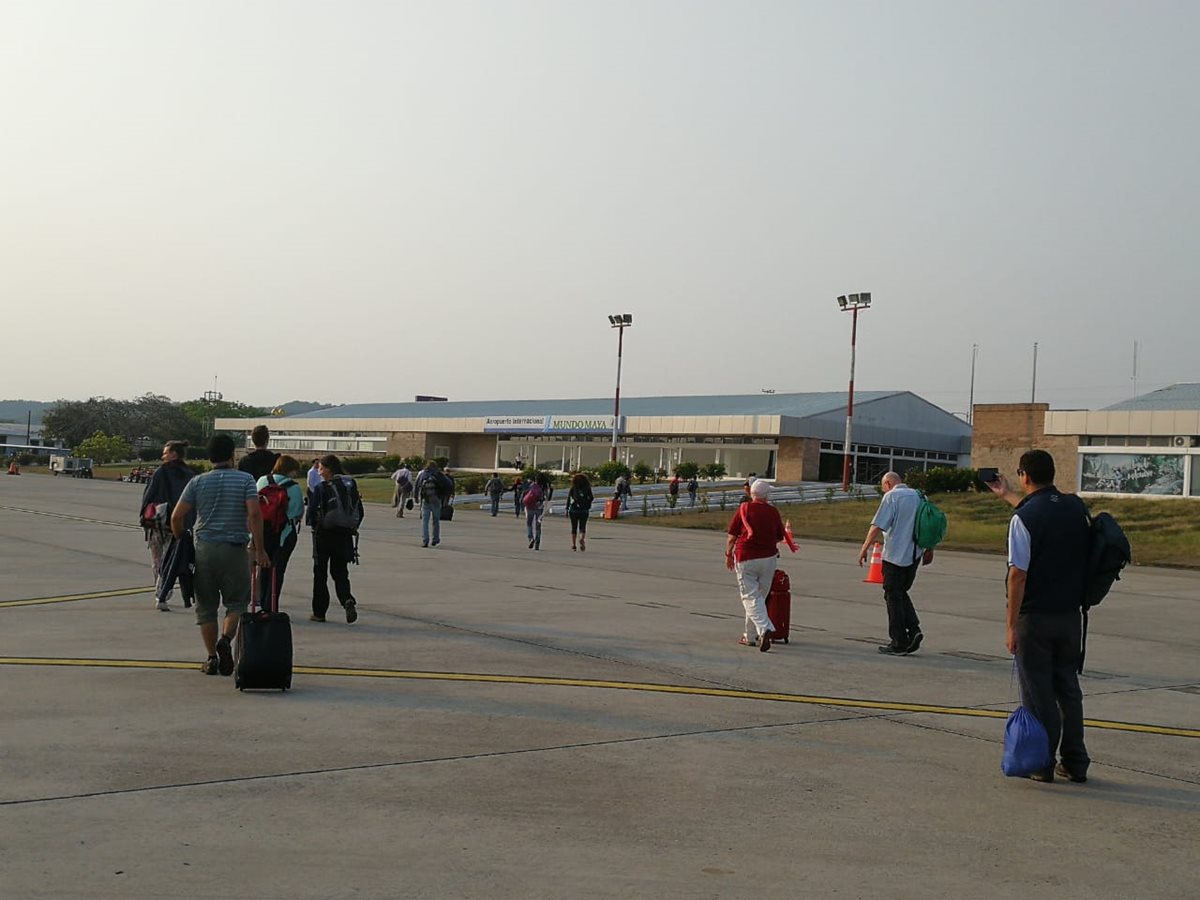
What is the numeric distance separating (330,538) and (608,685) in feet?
15.7

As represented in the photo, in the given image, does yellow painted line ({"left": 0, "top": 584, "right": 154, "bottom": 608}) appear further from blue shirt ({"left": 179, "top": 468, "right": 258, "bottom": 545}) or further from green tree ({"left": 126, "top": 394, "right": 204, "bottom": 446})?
green tree ({"left": 126, "top": 394, "right": 204, "bottom": 446})

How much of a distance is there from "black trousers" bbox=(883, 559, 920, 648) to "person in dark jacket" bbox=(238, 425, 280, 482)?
20.0ft

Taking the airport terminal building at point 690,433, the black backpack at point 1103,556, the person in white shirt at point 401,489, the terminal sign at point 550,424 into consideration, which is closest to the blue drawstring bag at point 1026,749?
the black backpack at point 1103,556

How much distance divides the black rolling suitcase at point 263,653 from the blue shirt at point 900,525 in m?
5.98

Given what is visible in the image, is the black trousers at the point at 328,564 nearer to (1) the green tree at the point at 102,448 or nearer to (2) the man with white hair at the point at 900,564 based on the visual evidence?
(2) the man with white hair at the point at 900,564

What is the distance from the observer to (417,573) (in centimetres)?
1927

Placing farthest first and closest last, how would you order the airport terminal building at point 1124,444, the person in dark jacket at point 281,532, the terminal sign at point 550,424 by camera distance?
the terminal sign at point 550,424, the airport terminal building at point 1124,444, the person in dark jacket at point 281,532

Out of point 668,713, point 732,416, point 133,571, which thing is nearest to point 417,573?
point 133,571

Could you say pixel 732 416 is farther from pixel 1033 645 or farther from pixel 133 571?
pixel 1033 645

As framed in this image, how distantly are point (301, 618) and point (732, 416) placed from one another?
65.4 m

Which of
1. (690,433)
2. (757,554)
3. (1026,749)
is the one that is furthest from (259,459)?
(690,433)

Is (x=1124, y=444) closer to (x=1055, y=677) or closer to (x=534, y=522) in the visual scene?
(x=534, y=522)

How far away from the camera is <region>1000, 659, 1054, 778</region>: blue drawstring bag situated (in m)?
6.79

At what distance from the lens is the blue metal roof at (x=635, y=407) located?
80.4 meters
